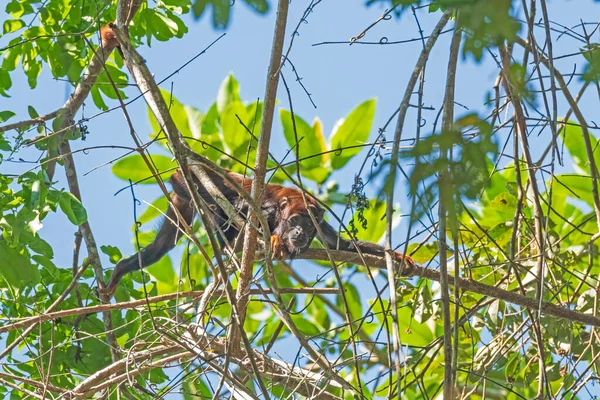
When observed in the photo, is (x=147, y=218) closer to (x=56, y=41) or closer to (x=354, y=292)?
(x=354, y=292)

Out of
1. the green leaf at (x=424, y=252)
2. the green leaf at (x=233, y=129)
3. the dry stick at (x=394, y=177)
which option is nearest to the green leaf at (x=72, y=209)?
the green leaf at (x=424, y=252)

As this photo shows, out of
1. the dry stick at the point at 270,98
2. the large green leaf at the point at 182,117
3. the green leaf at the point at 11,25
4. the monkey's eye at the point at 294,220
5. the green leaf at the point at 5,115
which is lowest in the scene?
the dry stick at the point at 270,98

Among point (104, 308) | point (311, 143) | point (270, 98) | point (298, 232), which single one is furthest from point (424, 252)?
point (270, 98)

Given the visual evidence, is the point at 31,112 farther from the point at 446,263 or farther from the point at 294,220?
the point at 446,263

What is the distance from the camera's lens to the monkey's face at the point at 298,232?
607cm

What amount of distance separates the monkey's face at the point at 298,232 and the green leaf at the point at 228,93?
73.2 inches

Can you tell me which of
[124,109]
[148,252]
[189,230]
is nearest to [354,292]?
[148,252]

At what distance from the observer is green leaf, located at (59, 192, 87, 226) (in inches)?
181

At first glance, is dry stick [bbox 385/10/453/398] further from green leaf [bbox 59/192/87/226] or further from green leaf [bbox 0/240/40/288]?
green leaf [bbox 0/240/40/288]

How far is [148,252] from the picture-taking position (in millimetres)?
7355

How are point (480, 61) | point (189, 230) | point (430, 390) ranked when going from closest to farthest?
point (480, 61)
point (189, 230)
point (430, 390)

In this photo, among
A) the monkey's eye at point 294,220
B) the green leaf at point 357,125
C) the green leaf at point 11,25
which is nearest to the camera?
the green leaf at point 11,25

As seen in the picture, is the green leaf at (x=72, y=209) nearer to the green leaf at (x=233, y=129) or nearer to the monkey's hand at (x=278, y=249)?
the monkey's hand at (x=278, y=249)

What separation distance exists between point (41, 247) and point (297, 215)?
253 centimetres
